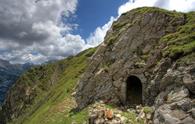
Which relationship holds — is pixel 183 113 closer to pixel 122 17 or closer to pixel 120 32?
pixel 120 32

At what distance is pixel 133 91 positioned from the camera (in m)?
45.0

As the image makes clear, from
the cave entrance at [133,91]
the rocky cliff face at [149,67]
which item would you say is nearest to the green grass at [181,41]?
the rocky cliff face at [149,67]

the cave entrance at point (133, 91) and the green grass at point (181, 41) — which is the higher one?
the green grass at point (181, 41)

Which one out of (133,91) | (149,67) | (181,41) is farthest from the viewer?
(133,91)

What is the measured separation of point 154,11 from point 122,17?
11.9 meters

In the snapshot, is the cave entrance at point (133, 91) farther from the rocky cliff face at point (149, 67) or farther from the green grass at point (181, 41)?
the green grass at point (181, 41)

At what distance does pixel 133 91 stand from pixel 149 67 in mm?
4659

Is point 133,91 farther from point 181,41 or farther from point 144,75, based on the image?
point 181,41

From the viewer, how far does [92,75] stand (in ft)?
163

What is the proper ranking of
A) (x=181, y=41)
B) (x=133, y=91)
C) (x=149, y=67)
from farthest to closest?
(x=133, y=91) < (x=149, y=67) < (x=181, y=41)

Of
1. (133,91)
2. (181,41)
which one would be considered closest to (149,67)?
(133,91)

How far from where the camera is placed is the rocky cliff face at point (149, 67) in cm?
3347

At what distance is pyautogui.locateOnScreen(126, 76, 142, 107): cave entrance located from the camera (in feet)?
143

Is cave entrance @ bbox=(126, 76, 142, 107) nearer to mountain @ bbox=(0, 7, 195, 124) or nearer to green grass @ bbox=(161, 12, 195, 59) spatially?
mountain @ bbox=(0, 7, 195, 124)
